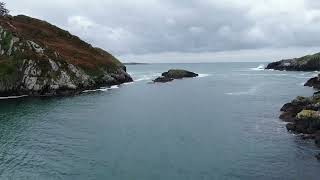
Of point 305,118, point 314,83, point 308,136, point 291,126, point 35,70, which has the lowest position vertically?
point 308,136

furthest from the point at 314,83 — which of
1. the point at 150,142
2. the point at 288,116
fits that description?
the point at 150,142

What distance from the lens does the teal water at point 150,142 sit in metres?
64.4

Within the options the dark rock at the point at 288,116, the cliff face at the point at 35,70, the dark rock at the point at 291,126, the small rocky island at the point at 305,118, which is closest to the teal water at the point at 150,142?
the dark rock at the point at 291,126

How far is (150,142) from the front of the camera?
3231 inches

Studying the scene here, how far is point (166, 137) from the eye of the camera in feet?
283

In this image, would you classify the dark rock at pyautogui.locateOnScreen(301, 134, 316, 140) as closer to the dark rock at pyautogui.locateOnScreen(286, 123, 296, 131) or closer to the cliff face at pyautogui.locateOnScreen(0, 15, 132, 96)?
the dark rock at pyautogui.locateOnScreen(286, 123, 296, 131)

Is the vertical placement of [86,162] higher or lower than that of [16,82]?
lower

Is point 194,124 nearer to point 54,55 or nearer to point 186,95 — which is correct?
point 186,95

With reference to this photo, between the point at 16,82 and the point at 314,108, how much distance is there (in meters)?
105

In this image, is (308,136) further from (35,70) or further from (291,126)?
(35,70)

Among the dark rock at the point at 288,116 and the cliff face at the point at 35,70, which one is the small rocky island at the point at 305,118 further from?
the cliff face at the point at 35,70

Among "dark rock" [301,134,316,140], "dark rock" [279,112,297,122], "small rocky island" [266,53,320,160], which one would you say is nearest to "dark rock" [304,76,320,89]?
"small rocky island" [266,53,320,160]

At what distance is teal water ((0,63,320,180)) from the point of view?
6444 centimetres

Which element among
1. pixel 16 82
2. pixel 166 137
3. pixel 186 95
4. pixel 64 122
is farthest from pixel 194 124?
pixel 16 82
